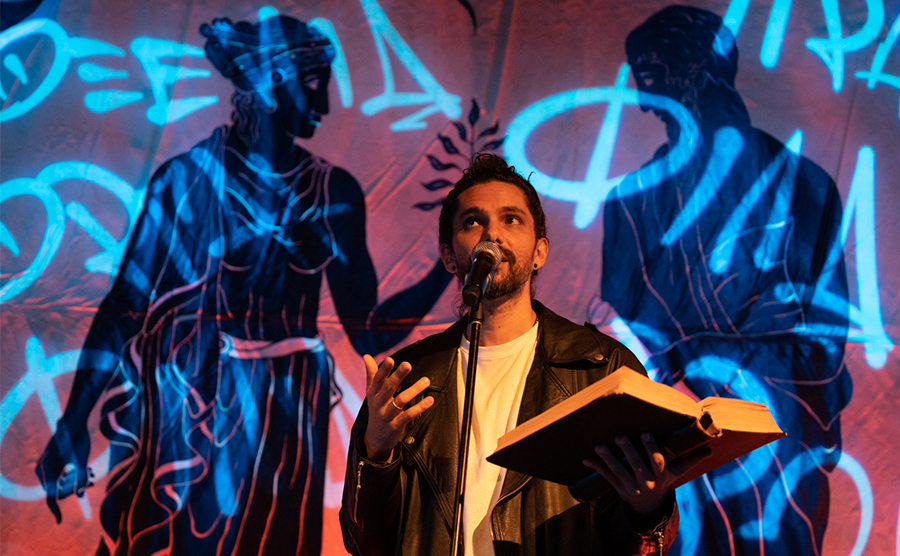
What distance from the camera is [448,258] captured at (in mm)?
2180

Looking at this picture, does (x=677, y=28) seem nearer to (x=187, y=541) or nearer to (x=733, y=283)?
(x=733, y=283)

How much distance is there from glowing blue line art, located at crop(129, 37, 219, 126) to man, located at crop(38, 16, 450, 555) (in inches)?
8.0

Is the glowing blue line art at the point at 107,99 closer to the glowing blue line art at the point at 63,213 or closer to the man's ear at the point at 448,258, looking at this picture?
the glowing blue line art at the point at 63,213

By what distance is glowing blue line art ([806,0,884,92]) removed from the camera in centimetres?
300

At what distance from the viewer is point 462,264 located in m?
1.99

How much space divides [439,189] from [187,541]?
1.81 m

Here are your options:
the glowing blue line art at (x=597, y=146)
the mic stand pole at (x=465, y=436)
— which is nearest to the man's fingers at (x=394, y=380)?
the mic stand pole at (x=465, y=436)

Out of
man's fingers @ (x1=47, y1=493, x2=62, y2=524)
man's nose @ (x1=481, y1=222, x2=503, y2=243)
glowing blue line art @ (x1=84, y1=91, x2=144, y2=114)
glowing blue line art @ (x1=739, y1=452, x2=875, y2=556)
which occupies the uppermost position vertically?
glowing blue line art @ (x1=84, y1=91, x2=144, y2=114)

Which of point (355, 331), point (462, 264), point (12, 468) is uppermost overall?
point (462, 264)

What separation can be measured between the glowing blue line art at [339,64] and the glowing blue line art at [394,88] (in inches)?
3.7

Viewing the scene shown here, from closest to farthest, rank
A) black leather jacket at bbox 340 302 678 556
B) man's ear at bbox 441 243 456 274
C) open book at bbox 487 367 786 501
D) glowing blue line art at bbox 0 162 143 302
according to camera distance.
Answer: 1. open book at bbox 487 367 786 501
2. black leather jacket at bbox 340 302 678 556
3. man's ear at bbox 441 243 456 274
4. glowing blue line art at bbox 0 162 143 302

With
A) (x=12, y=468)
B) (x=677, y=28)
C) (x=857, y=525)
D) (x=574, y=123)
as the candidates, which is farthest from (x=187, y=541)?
(x=677, y=28)

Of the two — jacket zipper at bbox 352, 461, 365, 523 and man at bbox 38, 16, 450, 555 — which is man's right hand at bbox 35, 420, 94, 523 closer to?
man at bbox 38, 16, 450, 555

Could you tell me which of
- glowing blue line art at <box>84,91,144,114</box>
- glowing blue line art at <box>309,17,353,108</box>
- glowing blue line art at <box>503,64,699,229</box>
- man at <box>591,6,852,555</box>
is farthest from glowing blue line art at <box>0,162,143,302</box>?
man at <box>591,6,852,555</box>
